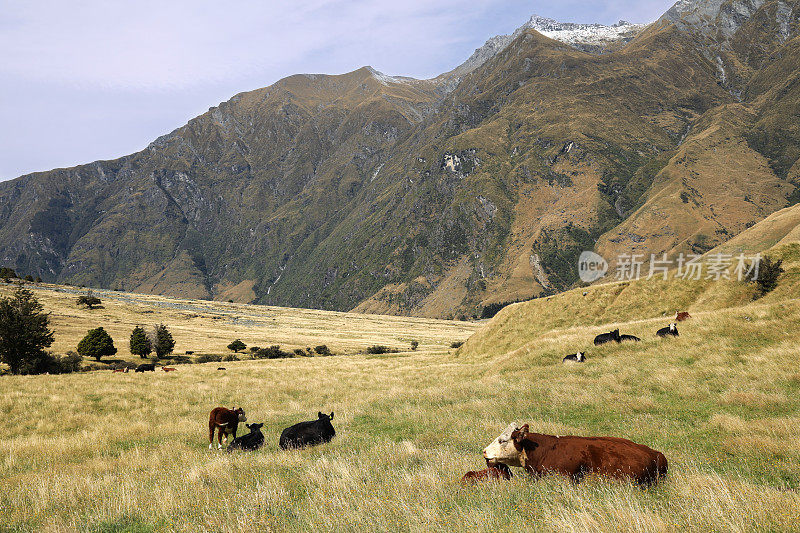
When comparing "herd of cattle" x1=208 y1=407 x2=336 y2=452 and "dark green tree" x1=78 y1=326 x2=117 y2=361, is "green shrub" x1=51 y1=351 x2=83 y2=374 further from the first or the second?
"herd of cattle" x1=208 y1=407 x2=336 y2=452

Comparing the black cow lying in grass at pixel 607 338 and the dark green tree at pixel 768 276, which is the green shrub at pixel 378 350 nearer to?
the black cow lying in grass at pixel 607 338

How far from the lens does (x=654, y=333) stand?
81.0ft

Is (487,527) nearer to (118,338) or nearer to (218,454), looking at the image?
(218,454)

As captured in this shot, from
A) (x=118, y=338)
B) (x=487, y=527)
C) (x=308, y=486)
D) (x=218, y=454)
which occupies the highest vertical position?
(x=487, y=527)

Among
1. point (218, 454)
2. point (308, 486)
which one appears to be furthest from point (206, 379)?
point (308, 486)

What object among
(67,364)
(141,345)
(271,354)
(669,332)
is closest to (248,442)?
(669,332)

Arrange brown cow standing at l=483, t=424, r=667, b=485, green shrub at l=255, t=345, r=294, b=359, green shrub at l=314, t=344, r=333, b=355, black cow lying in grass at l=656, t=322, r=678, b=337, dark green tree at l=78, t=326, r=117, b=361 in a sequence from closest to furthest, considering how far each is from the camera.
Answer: brown cow standing at l=483, t=424, r=667, b=485 < black cow lying in grass at l=656, t=322, r=678, b=337 < dark green tree at l=78, t=326, r=117, b=361 < green shrub at l=255, t=345, r=294, b=359 < green shrub at l=314, t=344, r=333, b=355

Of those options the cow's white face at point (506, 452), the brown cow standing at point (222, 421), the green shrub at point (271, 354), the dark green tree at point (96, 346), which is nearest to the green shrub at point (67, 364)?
the dark green tree at point (96, 346)

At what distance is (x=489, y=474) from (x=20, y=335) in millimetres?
42302

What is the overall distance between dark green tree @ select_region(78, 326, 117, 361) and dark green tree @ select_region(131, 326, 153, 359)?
387 cm

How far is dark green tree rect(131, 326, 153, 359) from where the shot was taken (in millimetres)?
48625

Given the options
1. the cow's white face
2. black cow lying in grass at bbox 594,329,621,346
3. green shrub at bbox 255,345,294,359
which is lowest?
green shrub at bbox 255,345,294,359

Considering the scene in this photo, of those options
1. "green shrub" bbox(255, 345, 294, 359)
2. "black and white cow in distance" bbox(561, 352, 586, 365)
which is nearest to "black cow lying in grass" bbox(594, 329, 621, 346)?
"black and white cow in distance" bbox(561, 352, 586, 365)

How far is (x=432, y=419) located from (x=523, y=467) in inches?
285
